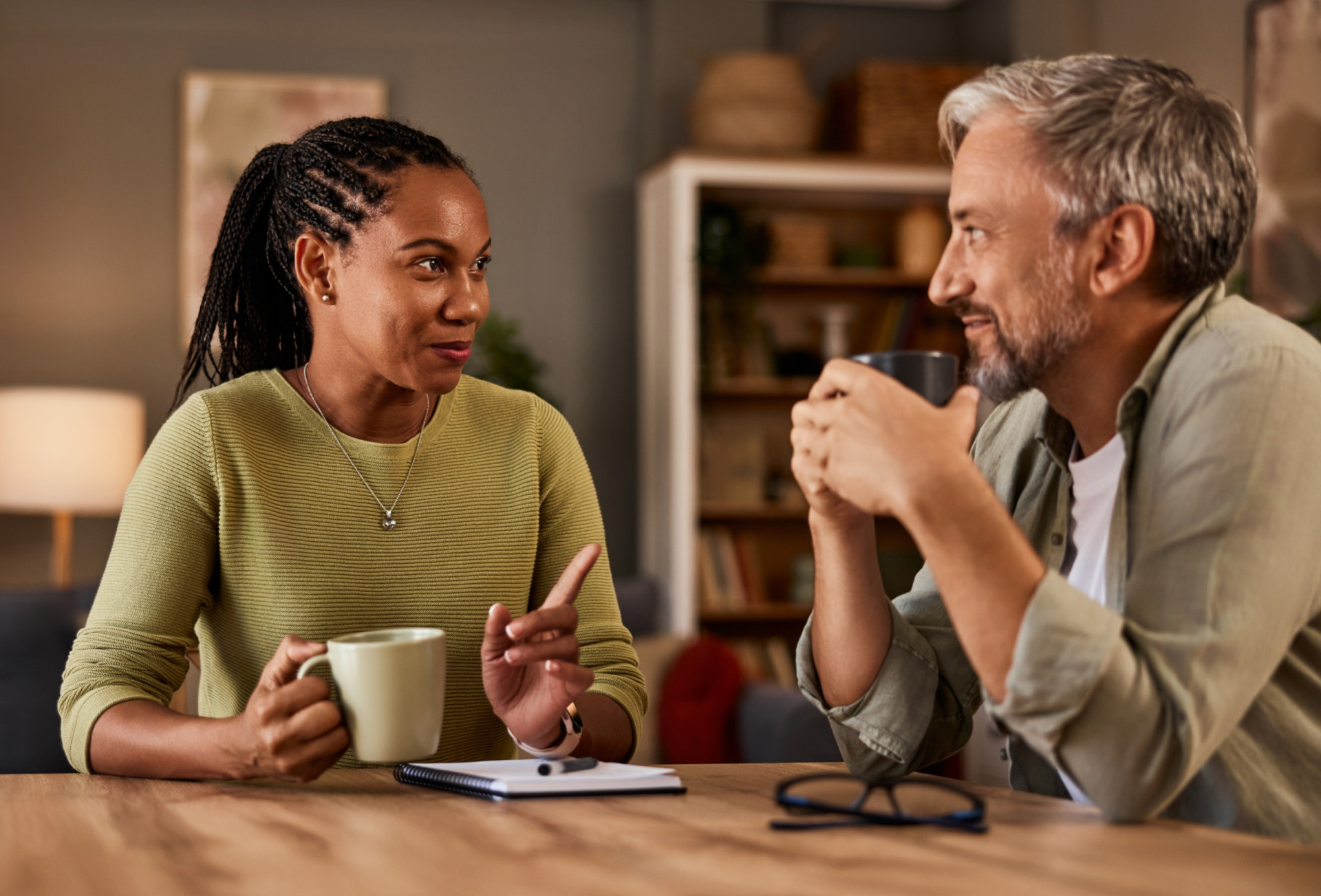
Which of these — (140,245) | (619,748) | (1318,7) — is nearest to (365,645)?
(619,748)

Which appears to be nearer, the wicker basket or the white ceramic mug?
the white ceramic mug

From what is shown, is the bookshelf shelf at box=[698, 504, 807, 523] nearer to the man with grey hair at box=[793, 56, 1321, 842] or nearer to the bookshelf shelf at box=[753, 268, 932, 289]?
the bookshelf shelf at box=[753, 268, 932, 289]

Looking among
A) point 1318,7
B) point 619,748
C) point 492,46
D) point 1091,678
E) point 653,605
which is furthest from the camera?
point 492,46

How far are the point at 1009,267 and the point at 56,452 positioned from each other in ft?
11.3

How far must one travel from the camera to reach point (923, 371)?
1.02 meters

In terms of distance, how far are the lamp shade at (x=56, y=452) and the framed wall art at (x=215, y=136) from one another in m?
0.70

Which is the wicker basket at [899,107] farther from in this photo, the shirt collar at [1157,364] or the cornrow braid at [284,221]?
the shirt collar at [1157,364]

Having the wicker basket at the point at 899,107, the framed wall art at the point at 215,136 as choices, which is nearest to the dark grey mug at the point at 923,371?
the wicker basket at the point at 899,107

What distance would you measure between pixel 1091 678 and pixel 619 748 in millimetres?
580

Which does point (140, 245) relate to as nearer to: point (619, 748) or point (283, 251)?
point (283, 251)

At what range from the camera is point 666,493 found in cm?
460

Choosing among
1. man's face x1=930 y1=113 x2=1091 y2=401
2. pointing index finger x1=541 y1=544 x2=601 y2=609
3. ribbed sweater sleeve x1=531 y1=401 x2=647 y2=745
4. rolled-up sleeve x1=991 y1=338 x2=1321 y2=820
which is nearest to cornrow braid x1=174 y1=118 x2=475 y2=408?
ribbed sweater sleeve x1=531 y1=401 x2=647 y2=745

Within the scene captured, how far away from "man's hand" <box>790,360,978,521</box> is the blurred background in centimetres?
301

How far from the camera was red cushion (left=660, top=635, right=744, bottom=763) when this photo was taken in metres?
3.74
